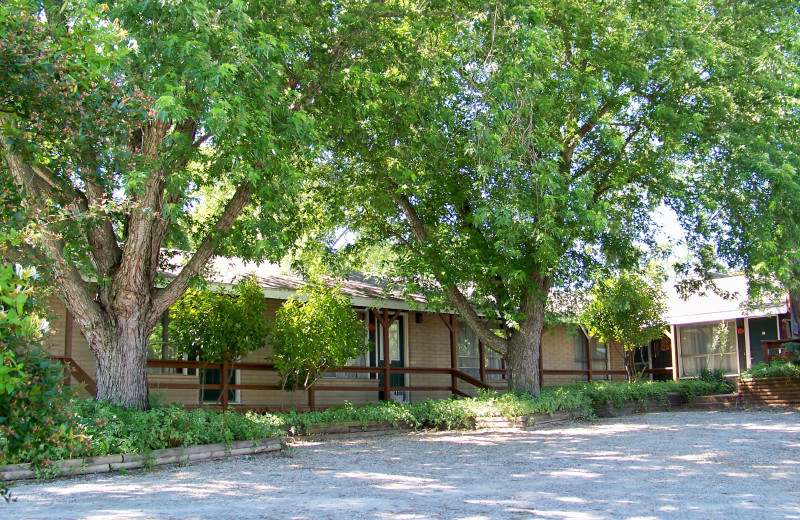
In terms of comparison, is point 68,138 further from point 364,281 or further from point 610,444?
point 364,281

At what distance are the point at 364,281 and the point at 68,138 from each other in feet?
47.0

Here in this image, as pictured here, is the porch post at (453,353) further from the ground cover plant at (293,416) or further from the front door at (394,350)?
the ground cover plant at (293,416)

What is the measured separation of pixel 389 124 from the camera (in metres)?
13.0

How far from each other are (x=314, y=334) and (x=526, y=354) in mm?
5045

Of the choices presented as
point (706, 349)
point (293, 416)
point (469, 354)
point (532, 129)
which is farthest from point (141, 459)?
point (706, 349)

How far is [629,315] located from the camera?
22250mm

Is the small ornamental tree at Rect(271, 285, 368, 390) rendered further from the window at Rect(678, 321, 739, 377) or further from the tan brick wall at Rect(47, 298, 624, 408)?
the window at Rect(678, 321, 739, 377)

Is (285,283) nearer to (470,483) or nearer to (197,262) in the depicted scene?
(197,262)

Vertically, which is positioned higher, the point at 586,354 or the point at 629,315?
the point at 629,315

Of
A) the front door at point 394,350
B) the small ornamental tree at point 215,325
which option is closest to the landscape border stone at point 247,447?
the small ornamental tree at point 215,325

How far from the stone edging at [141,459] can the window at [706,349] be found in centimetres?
1950

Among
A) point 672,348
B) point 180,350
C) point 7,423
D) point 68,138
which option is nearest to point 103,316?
point 180,350

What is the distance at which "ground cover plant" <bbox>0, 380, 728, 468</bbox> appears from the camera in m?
9.67

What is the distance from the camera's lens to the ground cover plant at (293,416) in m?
9.67
